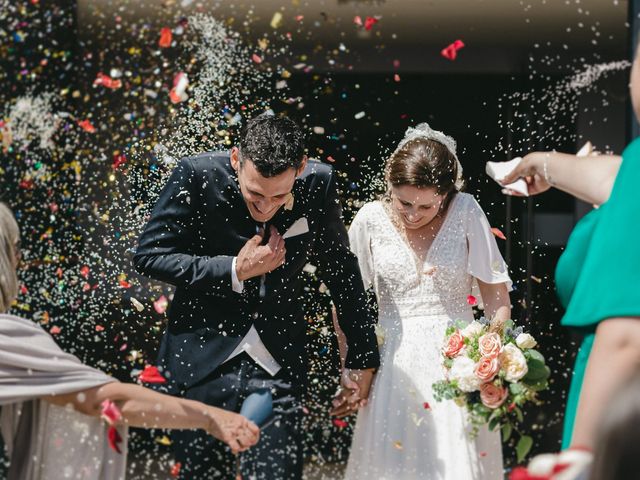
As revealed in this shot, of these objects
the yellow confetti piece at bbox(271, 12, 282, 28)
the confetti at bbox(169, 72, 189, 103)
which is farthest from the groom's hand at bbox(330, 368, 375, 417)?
the yellow confetti piece at bbox(271, 12, 282, 28)

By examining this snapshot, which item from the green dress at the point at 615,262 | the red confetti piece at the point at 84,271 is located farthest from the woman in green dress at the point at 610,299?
the red confetti piece at the point at 84,271

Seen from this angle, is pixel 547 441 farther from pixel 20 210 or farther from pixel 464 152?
pixel 20 210

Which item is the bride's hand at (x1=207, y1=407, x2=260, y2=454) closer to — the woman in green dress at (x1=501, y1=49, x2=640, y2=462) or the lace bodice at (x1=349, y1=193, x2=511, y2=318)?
the lace bodice at (x1=349, y1=193, x2=511, y2=318)

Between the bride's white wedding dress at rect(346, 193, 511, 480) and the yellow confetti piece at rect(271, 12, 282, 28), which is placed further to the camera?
the yellow confetti piece at rect(271, 12, 282, 28)

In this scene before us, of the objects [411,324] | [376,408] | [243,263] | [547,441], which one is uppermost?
[243,263]

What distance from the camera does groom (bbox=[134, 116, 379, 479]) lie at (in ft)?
9.60

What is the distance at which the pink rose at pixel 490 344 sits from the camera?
2908mm

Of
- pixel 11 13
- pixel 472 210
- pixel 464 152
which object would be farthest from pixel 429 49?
pixel 11 13

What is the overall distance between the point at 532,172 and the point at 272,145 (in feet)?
3.44

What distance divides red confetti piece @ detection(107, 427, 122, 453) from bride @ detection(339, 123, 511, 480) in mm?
1048

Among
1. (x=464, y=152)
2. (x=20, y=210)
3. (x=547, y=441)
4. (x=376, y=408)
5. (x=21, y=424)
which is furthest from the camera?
(x=547, y=441)

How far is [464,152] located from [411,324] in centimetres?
87

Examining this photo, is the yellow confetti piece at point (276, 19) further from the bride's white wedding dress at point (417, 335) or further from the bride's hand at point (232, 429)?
the bride's hand at point (232, 429)

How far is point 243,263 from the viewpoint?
2887 mm
